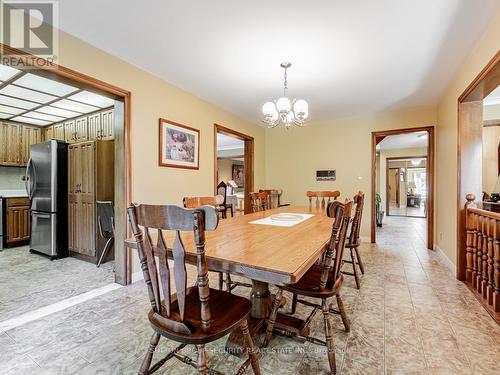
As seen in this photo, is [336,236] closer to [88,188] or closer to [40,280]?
[40,280]

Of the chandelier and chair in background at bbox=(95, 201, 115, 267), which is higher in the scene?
the chandelier

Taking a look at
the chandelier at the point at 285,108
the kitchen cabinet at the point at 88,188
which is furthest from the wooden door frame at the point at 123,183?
the chandelier at the point at 285,108

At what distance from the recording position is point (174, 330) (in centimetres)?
103

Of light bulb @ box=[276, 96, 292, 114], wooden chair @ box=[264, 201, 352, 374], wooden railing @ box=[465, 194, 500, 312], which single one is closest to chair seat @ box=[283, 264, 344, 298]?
wooden chair @ box=[264, 201, 352, 374]

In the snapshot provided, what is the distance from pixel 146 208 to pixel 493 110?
5164 millimetres

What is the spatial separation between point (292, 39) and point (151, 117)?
Result: 175 centimetres

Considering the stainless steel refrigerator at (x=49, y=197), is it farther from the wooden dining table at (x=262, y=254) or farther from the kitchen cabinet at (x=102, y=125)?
the wooden dining table at (x=262, y=254)

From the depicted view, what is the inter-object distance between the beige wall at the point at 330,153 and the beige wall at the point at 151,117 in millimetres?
1938

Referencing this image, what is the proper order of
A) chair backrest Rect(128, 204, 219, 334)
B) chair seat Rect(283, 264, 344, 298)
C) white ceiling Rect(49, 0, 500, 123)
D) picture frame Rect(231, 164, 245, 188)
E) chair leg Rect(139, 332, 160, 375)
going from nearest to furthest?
1. chair backrest Rect(128, 204, 219, 334)
2. chair leg Rect(139, 332, 160, 375)
3. chair seat Rect(283, 264, 344, 298)
4. white ceiling Rect(49, 0, 500, 123)
5. picture frame Rect(231, 164, 245, 188)

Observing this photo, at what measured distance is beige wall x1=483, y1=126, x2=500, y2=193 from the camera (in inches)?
159

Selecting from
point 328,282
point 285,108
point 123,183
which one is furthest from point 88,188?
point 328,282

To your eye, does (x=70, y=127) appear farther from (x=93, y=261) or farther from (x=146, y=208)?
(x=146, y=208)

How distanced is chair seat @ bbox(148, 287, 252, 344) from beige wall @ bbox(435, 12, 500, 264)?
2650mm

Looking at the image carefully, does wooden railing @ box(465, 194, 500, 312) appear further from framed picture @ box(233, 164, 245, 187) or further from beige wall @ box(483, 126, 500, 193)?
framed picture @ box(233, 164, 245, 187)
